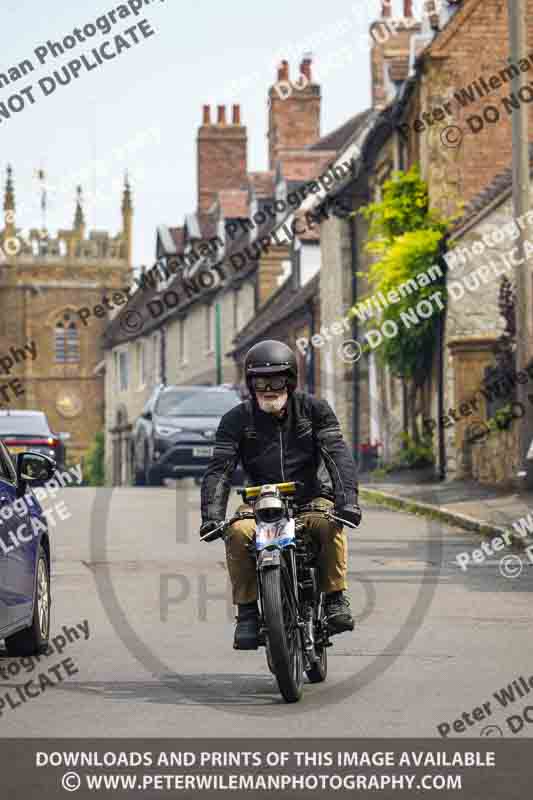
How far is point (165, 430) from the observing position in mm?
28547

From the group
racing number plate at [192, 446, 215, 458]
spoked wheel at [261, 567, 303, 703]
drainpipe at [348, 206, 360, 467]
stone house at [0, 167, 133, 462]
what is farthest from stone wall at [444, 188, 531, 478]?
stone house at [0, 167, 133, 462]

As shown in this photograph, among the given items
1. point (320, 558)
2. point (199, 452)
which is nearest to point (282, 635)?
point (320, 558)

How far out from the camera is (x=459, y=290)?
27.3m

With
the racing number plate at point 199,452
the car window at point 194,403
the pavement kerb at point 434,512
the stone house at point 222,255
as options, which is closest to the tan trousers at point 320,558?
the pavement kerb at point 434,512

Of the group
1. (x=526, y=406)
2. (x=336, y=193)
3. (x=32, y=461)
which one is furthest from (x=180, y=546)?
(x=336, y=193)

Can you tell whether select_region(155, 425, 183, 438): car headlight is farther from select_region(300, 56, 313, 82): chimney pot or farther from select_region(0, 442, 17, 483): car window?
select_region(300, 56, 313, 82): chimney pot

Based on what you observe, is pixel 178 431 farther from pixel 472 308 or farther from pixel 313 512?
pixel 313 512

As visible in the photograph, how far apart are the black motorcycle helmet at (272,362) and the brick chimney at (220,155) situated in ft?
172

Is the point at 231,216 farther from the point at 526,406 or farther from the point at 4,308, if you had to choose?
the point at 4,308

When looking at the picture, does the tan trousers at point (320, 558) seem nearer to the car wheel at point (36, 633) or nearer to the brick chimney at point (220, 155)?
the car wheel at point (36, 633)

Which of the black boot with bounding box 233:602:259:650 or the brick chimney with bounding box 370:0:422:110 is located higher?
the brick chimney with bounding box 370:0:422:110

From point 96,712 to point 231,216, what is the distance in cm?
4837

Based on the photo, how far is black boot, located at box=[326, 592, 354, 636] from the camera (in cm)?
824

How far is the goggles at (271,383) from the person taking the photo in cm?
822
